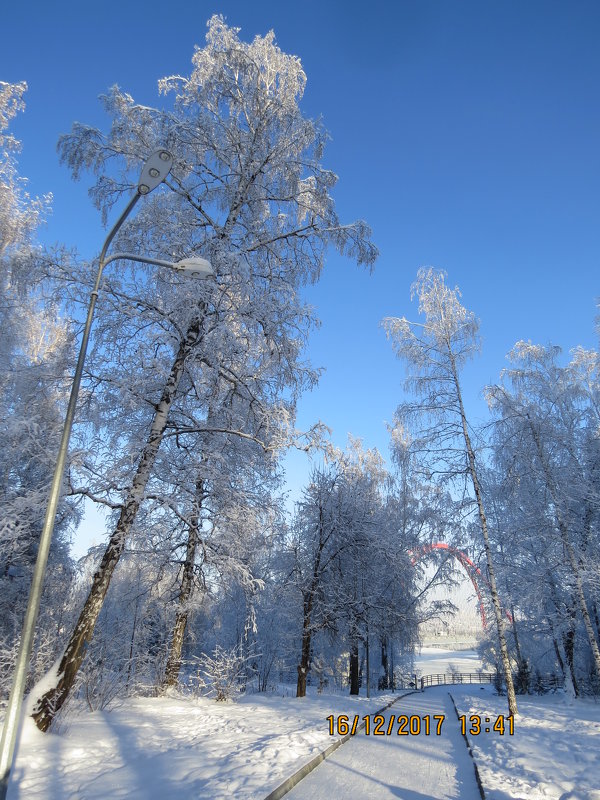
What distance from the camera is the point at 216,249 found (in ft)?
28.5

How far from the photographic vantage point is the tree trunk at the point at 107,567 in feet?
20.4

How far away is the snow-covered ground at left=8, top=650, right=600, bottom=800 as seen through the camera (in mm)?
4789

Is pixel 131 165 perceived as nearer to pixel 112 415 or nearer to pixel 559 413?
pixel 112 415

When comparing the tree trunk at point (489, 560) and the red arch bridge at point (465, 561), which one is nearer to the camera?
the tree trunk at point (489, 560)

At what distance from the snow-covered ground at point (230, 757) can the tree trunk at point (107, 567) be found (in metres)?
0.40

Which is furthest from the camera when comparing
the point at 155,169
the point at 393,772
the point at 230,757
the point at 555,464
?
the point at 555,464

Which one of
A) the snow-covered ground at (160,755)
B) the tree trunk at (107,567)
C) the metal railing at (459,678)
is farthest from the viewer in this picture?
the metal railing at (459,678)

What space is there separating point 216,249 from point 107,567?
20.0ft

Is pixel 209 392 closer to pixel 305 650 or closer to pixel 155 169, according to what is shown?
pixel 155 169

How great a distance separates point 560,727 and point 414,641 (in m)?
14.9

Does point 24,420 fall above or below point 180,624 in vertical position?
above
